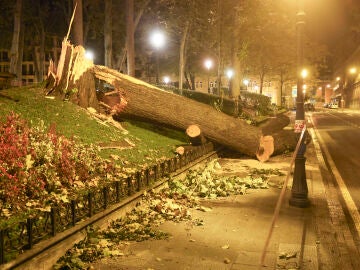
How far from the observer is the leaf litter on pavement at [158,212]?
5.48 m

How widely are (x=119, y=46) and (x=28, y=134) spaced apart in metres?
39.0

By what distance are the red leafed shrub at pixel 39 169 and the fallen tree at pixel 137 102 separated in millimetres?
3839

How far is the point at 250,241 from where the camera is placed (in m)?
6.18

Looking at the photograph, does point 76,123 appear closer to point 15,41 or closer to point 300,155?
point 300,155

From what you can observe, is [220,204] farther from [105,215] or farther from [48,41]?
[48,41]

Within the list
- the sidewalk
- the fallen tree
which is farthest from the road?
the fallen tree

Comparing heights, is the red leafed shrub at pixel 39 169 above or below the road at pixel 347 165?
above

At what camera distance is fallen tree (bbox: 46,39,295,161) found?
12.0m

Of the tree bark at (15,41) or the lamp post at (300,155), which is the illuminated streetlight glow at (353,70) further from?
the lamp post at (300,155)

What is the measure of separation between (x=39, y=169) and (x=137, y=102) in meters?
6.28

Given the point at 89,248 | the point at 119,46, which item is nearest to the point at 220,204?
the point at 89,248

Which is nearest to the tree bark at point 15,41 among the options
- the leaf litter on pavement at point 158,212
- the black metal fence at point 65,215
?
the leaf litter on pavement at point 158,212

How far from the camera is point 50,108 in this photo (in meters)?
10.7

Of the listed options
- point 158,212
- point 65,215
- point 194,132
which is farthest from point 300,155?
point 65,215
